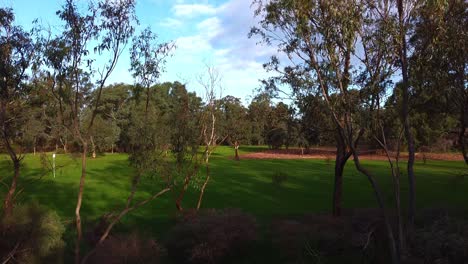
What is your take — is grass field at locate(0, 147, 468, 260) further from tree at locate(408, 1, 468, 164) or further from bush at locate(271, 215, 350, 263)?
tree at locate(408, 1, 468, 164)

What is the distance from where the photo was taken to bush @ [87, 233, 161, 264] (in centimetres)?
1209

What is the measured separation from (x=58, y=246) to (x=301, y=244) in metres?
7.19

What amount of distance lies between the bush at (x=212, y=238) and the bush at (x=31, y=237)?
4.36 m

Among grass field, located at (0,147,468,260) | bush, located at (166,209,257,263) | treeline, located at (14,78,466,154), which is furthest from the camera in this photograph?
grass field, located at (0,147,468,260)

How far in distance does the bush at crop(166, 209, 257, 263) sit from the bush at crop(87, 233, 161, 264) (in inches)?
71.7

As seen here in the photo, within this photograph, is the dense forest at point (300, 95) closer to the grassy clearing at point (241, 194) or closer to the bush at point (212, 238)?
the bush at point (212, 238)

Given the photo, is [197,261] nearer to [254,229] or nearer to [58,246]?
[254,229]

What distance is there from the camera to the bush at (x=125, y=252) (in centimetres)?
1209

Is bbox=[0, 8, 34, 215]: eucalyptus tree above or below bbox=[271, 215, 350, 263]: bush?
above

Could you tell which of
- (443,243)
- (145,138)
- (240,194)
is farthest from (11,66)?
(240,194)

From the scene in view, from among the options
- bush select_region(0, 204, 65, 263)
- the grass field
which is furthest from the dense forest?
the grass field

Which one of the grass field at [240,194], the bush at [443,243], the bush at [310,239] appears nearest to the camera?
the bush at [443,243]

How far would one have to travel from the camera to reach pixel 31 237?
11305mm

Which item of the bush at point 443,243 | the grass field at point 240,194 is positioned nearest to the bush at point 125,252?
the grass field at point 240,194
